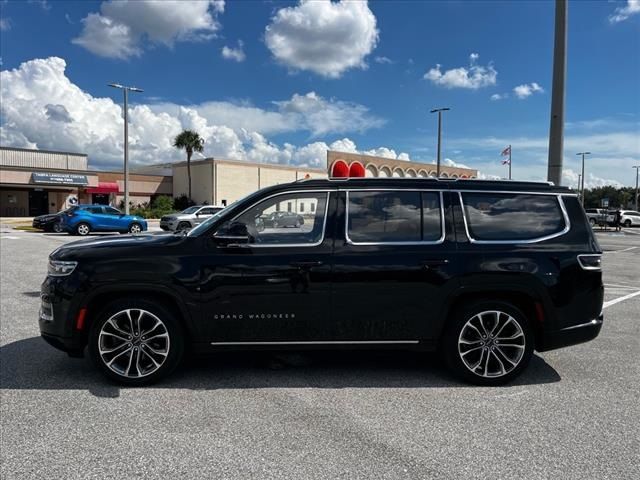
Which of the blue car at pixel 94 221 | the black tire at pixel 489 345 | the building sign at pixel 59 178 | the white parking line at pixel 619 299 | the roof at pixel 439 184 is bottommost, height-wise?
the white parking line at pixel 619 299

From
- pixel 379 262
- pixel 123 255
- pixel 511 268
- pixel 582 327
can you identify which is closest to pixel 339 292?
pixel 379 262

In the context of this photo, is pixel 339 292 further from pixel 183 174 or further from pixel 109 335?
pixel 183 174

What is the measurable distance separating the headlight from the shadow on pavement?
39.0 inches

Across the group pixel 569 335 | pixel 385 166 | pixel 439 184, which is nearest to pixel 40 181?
pixel 385 166

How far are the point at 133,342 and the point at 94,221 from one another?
2308 centimetres

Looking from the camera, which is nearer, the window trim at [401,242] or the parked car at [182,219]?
the window trim at [401,242]

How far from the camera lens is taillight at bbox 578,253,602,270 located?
443cm

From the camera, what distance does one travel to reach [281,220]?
443 centimetres

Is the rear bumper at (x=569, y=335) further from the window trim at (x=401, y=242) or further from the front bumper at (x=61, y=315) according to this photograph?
the front bumper at (x=61, y=315)

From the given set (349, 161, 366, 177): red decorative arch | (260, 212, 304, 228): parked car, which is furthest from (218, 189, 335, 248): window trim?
(349, 161, 366, 177): red decorative arch

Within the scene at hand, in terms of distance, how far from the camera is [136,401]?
13.2ft

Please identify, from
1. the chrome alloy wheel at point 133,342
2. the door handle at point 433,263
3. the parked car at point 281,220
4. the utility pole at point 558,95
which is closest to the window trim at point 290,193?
the parked car at point 281,220

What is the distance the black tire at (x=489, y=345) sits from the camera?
438 cm

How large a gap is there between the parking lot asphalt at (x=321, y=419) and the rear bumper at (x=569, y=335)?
366mm
